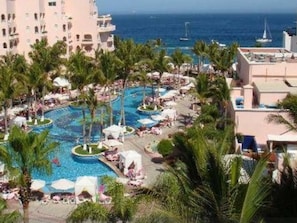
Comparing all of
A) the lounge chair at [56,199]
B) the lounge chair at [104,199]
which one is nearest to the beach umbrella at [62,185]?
the lounge chair at [56,199]

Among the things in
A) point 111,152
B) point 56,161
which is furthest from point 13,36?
point 111,152

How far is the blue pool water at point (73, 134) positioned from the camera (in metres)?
27.2

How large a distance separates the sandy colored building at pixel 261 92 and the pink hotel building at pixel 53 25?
26.4 meters

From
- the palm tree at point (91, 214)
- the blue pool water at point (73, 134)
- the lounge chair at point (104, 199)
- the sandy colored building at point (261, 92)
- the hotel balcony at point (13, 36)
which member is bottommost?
the blue pool water at point (73, 134)

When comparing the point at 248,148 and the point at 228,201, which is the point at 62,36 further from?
the point at 228,201

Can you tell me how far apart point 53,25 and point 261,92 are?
112ft

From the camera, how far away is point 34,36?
175 ft

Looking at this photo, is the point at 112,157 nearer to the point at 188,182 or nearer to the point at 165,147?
the point at 165,147

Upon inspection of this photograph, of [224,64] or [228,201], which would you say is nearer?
[228,201]

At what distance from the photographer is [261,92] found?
28875mm

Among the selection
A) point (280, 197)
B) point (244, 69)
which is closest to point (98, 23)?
point (244, 69)

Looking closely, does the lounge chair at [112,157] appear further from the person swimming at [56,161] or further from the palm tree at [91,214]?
the palm tree at [91,214]

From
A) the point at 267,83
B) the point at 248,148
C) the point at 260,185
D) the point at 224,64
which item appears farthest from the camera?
the point at 224,64

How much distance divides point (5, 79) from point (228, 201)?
2630cm
